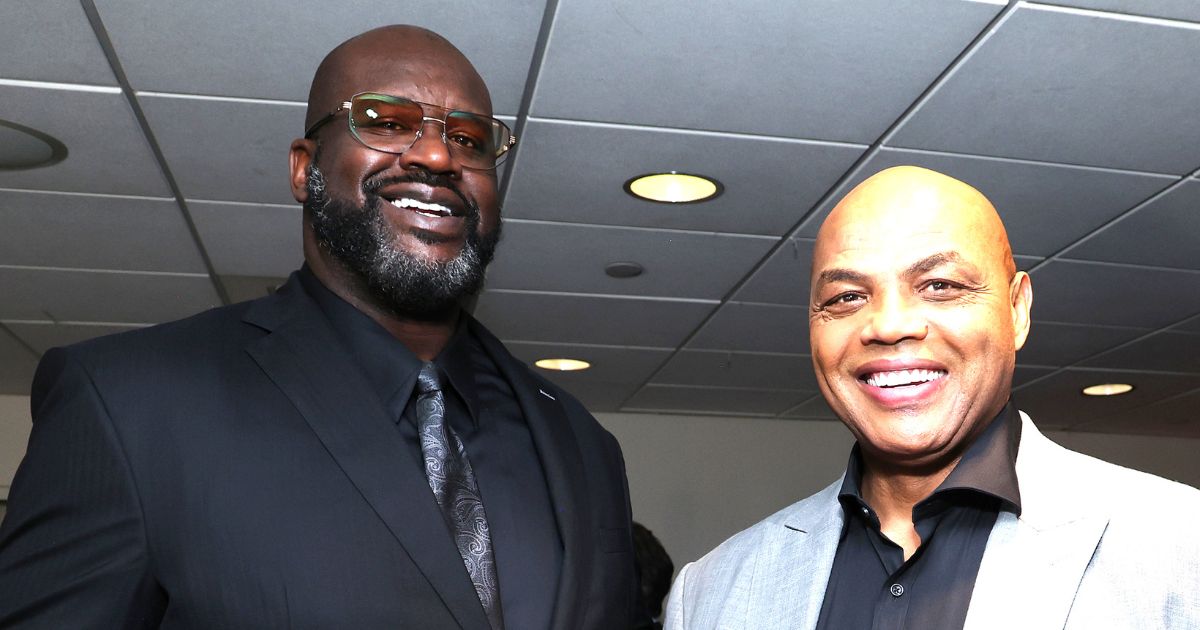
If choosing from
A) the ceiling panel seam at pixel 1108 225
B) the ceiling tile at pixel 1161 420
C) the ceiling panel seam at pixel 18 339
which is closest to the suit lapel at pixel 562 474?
the ceiling panel seam at pixel 1108 225

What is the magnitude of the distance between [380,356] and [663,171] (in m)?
2.39

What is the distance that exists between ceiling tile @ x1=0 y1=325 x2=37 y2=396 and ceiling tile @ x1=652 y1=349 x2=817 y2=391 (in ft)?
11.7

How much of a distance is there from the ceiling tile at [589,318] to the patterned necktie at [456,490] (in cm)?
381

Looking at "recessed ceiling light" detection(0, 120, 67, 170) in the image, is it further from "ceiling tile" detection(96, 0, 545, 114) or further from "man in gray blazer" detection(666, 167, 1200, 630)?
"man in gray blazer" detection(666, 167, 1200, 630)

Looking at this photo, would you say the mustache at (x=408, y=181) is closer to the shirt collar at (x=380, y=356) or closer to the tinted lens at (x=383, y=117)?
the tinted lens at (x=383, y=117)

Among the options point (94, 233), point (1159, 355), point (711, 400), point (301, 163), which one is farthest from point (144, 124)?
point (1159, 355)

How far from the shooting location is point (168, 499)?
1.40m

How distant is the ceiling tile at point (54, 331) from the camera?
606 centimetres

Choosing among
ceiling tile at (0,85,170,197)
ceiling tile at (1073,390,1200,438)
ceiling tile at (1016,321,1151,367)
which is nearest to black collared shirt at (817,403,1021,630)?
ceiling tile at (0,85,170,197)

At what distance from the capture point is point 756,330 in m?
6.05

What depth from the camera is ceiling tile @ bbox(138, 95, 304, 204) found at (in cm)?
352

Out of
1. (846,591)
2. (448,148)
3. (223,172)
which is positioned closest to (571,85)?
(223,172)

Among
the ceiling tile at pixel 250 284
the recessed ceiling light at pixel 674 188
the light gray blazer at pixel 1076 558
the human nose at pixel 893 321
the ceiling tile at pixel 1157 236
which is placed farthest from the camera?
the ceiling tile at pixel 250 284

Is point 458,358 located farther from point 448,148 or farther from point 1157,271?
point 1157,271
